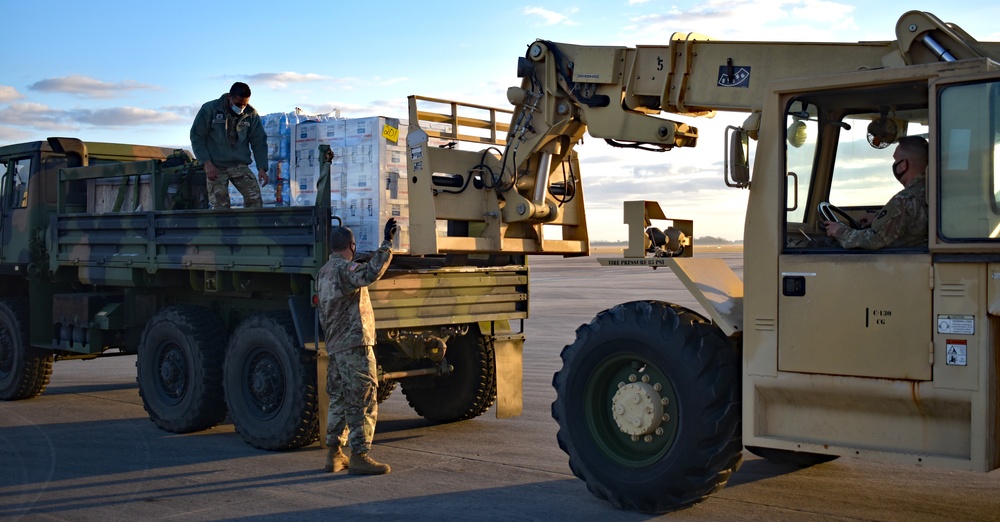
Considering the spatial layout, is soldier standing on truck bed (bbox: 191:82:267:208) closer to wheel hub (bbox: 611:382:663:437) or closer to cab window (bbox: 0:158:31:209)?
cab window (bbox: 0:158:31:209)

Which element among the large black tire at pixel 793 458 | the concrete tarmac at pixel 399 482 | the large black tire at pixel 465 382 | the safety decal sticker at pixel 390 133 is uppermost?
the safety decal sticker at pixel 390 133

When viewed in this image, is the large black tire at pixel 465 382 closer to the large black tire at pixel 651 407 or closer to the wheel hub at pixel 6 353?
the large black tire at pixel 651 407

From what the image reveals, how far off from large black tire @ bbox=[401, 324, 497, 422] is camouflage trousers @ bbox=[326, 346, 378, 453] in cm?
184

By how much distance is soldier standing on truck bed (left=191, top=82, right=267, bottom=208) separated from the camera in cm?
1041

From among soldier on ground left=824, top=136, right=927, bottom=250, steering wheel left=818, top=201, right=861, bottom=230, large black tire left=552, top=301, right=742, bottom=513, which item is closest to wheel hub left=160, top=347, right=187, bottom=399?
large black tire left=552, top=301, right=742, bottom=513

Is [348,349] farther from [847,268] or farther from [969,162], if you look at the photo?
[969,162]

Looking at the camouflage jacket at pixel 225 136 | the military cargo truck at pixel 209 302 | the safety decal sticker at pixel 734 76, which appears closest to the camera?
the safety decal sticker at pixel 734 76

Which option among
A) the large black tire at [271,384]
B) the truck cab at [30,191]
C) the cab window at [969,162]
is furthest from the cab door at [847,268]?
the truck cab at [30,191]

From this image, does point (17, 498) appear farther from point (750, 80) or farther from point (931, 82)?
point (931, 82)

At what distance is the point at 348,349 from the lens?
8203mm

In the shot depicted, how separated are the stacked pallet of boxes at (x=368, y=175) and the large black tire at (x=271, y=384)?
3.42 feet

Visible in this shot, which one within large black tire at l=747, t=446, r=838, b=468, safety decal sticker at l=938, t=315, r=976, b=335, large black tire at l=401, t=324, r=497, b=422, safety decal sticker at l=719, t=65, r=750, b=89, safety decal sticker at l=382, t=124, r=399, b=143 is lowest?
large black tire at l=747, t=446, r=838, b=468

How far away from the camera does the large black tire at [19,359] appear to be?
1235cm

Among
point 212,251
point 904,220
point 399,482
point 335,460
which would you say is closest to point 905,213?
point 904,220
